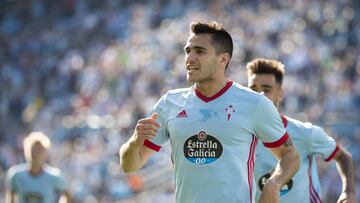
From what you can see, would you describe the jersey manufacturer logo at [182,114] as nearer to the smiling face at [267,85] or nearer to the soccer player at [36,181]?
the smiling face at [267,85]

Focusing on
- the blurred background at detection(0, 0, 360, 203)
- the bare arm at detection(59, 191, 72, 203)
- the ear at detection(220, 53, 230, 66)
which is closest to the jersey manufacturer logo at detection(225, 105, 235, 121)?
the ear at detection(220, 53, 230, 66)

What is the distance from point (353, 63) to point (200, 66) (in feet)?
48.6

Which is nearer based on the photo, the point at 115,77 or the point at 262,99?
the point at 262,99

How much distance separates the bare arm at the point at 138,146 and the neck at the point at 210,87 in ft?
1.26

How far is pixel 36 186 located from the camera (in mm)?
12250

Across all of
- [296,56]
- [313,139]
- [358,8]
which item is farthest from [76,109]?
[313,139]

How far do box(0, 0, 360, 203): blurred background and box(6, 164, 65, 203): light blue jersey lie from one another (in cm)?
572

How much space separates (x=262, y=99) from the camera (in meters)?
6.79

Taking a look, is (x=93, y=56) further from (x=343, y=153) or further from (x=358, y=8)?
(x=343, y=153)

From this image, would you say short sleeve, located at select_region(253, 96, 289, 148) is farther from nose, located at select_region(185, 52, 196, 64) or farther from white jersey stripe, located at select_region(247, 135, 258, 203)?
nose, located at select_region(185, 52, 196, 64)

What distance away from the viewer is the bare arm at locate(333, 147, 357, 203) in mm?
7961

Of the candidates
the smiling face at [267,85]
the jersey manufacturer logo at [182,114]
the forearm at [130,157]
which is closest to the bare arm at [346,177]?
→ the smiling face at [267,85]

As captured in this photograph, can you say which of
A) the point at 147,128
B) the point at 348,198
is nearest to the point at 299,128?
the point at 348,198

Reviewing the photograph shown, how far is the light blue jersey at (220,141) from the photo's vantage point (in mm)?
6641
